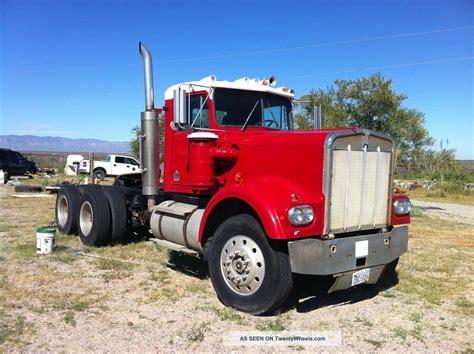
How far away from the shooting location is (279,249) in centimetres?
438

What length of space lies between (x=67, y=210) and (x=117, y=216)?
5.73 ft

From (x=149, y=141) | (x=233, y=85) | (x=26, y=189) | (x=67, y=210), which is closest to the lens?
(x=233, y=85)

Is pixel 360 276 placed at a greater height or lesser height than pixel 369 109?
lesser

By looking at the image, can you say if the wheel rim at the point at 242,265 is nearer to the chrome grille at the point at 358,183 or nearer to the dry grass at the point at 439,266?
the chrome grille at the point at 358,183

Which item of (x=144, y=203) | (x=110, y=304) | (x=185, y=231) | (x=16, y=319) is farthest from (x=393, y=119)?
(x=16, y=319)

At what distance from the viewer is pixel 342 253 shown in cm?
442

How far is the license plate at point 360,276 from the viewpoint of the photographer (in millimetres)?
4641

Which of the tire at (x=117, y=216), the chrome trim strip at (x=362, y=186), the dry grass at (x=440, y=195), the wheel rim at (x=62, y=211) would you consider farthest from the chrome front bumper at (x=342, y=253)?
the dry grass at (x=440, y=195)

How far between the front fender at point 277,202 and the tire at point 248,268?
0.86 feet

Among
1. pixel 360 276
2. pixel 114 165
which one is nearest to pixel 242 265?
pixel 360 276

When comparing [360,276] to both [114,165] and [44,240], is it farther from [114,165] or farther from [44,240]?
[114,165]

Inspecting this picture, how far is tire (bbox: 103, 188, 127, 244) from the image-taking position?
24.5ft

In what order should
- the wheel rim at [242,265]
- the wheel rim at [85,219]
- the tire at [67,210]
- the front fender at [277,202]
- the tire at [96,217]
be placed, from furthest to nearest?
the tire at [67,210]
the wheel rim at [85,219]
the tire at [96,217]
the wheel rim at [242,265]
the front fender at [277,202]

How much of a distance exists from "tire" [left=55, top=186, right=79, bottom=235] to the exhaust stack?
213 centimetres
